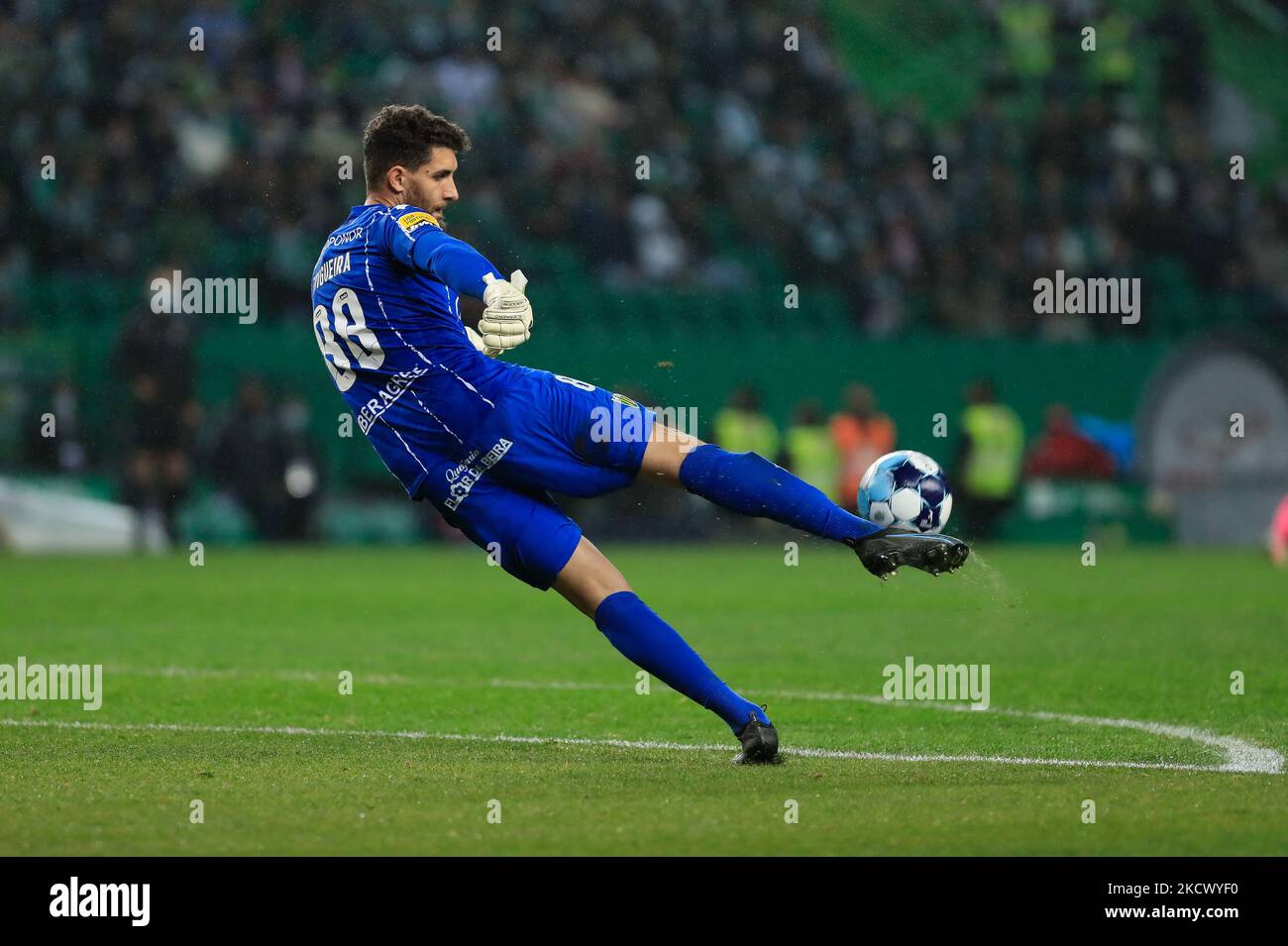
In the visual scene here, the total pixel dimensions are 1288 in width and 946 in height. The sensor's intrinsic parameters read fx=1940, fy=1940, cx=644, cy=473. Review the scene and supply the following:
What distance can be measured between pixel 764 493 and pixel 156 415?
13917 millimetres

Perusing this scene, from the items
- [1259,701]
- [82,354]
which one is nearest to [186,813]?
[1259,701]

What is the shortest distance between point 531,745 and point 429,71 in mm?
15578

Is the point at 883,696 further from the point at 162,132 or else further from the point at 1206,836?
the point at 162,132

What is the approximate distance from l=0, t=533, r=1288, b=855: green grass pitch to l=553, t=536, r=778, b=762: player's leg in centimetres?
13

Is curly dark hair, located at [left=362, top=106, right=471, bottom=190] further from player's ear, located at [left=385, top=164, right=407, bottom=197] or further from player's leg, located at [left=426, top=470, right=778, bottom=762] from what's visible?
player's leg, located at [left=426, top=470, right=778, bottom=762]

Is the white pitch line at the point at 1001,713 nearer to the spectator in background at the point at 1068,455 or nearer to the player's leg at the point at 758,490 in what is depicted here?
the player's leg at the point at 758,490

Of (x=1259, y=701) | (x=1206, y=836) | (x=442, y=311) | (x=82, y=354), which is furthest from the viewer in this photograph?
(x=82, y=354)

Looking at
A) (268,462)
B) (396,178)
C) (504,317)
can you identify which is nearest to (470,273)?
(504,317)

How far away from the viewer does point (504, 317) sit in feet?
17.0

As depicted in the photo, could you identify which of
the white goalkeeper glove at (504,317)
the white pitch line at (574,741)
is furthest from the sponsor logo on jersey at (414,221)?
the white pitch line at (574,741)

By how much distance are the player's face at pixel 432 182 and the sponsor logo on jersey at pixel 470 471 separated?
0.74 meters

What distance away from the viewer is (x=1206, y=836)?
4.66 meters

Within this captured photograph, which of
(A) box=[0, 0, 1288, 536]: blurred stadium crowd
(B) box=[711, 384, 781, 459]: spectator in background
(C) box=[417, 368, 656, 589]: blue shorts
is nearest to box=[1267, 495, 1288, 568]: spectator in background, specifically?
(A) box=[0, 0, 1288, 536]: blurred stadium crowd

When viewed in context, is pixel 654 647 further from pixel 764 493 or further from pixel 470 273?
pixel 470 273
